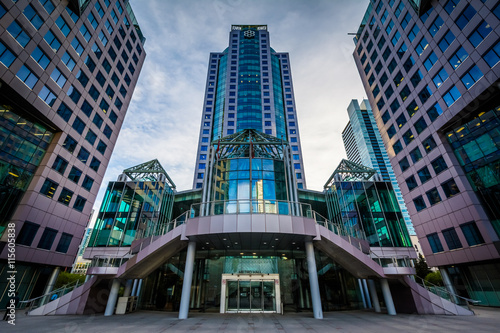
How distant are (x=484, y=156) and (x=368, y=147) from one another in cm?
14554

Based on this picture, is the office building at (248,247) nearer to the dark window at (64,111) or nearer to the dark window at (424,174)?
the dark window at (424,174)

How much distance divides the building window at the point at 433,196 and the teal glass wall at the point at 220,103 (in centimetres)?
4909

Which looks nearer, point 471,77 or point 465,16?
Result: point 471,77

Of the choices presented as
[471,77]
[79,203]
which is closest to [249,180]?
[79,203]

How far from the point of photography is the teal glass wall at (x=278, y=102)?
6594 cm

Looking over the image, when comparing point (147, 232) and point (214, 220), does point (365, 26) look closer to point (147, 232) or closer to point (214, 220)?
point (214, 220)

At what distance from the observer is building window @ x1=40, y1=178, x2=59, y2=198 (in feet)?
79.2

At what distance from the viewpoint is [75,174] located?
2839 cm

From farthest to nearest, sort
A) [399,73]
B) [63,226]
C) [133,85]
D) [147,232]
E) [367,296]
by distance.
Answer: [133,85] → [399,73] → [147,232] → [63,226] → [367,296]

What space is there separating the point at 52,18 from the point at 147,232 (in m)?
28.7

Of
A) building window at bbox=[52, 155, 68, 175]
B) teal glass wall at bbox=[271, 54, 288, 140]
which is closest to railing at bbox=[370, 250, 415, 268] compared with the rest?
building window at bbox=[52, 155, 68, 175]

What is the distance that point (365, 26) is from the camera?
43625 mm

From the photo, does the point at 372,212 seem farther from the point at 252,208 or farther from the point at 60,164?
the point at 60,164

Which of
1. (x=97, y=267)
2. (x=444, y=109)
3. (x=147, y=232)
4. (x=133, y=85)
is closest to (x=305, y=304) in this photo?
(x=97, y=267)
